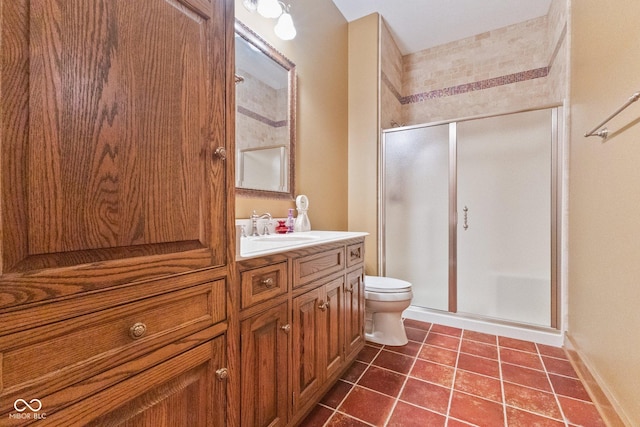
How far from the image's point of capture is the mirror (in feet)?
5.39

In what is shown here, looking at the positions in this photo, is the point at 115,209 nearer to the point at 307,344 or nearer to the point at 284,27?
the point at 307,344

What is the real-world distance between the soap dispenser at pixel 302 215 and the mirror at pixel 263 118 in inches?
2.9

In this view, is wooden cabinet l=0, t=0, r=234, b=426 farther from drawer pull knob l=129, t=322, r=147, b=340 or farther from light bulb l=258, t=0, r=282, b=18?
light bulb l=258, t=0, r=282, b=18

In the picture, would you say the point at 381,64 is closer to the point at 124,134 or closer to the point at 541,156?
the point at 541,156

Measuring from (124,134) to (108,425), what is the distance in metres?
0.62

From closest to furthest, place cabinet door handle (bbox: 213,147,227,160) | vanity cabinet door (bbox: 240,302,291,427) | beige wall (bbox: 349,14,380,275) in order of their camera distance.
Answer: cabinet door handle (bbox: 213,147,227,160), vanity cabinet door (bbox: 240,302,291,427), beige wall (bbox: 349,14,380,275)

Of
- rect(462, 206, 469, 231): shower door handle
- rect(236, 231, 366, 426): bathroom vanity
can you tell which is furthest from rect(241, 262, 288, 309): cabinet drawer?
rect(462, 206, 469, 231): shower door handle

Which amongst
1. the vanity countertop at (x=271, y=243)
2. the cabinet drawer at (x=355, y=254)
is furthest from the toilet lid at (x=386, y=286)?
the vanity countertop at (x=271, y=243)

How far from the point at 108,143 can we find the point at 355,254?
137 cm

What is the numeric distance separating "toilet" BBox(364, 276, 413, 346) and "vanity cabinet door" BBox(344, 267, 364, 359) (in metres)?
0.24

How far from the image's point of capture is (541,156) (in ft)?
7.18

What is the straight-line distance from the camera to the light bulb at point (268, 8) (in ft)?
5.41

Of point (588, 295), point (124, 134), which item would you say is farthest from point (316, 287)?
point (588, 295)

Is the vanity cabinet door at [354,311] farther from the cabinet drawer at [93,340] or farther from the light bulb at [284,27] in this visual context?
the light bulb at [284,27]
